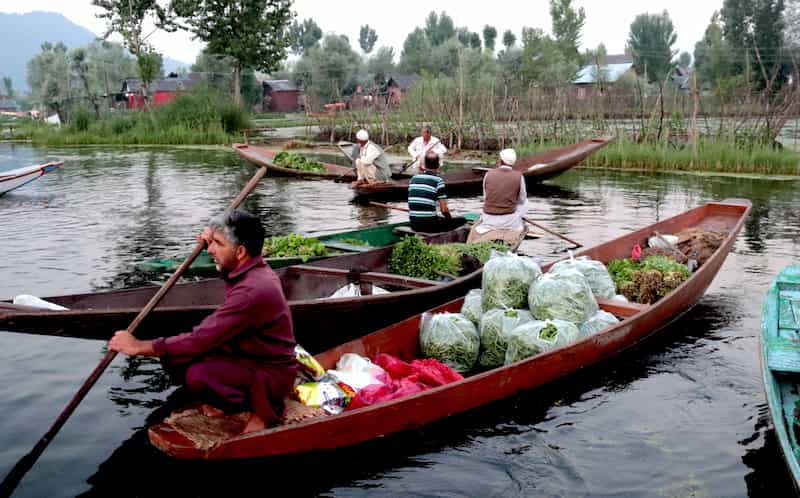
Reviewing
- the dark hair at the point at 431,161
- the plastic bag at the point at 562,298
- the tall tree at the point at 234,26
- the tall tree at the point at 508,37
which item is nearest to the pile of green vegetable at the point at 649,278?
the plastic bag at the point at 562,298

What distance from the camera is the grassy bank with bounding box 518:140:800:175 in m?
14.7

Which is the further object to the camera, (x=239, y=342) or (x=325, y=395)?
(x=325, y=395)

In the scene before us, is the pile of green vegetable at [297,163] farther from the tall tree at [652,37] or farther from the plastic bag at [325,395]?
the tall tree at [652,37]

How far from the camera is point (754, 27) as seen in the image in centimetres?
4666

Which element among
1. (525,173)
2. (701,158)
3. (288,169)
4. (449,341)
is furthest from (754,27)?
(449,341)

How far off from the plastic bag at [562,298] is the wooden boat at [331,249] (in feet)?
7.07

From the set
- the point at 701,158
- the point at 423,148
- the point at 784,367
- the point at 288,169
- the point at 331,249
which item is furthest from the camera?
the point at 701,158

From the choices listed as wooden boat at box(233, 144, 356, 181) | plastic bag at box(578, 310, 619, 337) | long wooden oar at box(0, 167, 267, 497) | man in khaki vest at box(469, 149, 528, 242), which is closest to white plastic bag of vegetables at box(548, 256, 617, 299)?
plastic bag at box(578, 310, 619, 337)

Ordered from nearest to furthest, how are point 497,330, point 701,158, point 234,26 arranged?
point 497,330 → point 701,158 → point 234,26

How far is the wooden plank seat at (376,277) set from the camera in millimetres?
5996

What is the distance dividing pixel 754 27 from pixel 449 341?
1917 inches

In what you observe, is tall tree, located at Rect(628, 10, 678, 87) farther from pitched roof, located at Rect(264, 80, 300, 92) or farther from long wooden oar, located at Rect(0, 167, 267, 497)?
long wooden oar, located at Rect(0, 167, 267, 497)

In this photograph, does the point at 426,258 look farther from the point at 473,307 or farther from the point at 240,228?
the point at 240,228

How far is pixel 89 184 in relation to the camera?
16.0m
